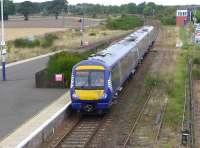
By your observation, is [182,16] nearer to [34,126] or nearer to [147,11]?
[147,11]

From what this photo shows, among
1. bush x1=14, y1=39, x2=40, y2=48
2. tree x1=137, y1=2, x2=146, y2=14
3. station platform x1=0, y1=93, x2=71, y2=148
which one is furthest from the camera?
tree x1=137, y1=2, x2=146, y2=14

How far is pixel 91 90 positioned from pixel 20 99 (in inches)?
189

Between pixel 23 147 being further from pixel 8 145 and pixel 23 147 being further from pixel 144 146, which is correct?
pixel 144 146

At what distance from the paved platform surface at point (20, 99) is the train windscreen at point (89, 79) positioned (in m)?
2.15

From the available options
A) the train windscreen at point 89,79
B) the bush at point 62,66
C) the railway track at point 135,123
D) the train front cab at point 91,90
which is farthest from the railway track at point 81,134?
the bush at point 62,66

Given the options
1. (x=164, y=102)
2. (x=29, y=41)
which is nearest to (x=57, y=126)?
(x=164, y=102)

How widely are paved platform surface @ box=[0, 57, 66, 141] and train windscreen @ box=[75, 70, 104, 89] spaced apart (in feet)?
7.06

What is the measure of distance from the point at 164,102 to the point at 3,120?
8507 millimetres

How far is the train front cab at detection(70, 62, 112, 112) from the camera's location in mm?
19656

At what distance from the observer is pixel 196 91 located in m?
27.8

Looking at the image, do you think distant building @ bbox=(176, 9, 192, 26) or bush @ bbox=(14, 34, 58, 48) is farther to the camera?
distant building @ bbox=(176, 9, 192, 26)

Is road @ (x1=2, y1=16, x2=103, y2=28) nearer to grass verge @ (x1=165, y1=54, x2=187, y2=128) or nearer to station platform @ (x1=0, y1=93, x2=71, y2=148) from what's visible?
grass verge @ (x1=165, y1=54, x2=187, y2=128)

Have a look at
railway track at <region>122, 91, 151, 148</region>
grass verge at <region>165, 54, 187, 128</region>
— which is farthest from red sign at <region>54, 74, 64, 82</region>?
grass verge at <region>165, 54, 187, 128</region>

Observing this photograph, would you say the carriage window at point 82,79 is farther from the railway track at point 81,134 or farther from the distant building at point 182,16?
the distant building at point 182,16
